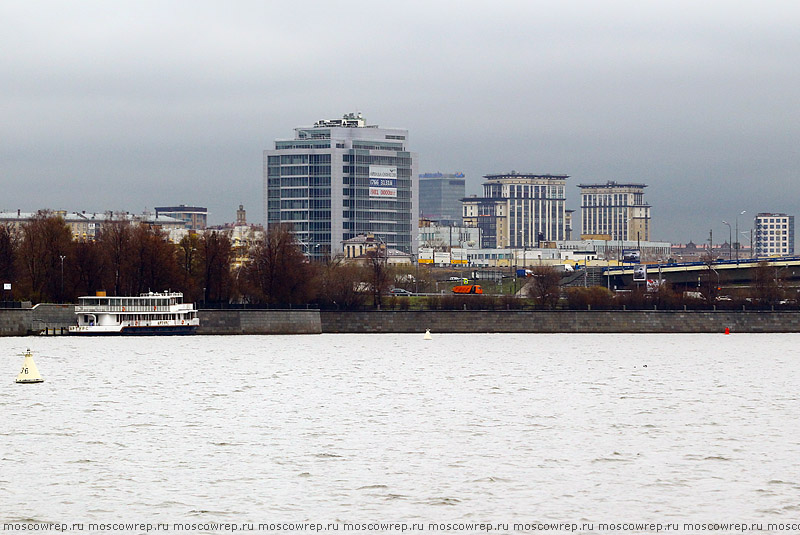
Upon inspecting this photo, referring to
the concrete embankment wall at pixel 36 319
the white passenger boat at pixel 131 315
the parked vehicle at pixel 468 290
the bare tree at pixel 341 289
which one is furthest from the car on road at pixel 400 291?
the concrete embankment wall at pixel 36 319

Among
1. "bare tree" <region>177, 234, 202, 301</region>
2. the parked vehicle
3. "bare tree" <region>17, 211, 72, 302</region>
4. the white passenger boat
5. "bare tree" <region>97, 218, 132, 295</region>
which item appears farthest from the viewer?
the parked vehicle

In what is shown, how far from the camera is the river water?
28797mm

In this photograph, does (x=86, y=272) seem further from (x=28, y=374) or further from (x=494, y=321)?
(x=28, y=374)

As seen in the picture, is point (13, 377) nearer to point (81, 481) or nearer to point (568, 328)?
point (81, 481)

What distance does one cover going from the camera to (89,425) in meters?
43.6

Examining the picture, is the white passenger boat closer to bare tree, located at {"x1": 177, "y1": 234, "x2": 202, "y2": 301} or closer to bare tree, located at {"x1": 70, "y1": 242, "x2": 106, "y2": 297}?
bare tree, located at {"x1": 70, "y1": 242, "x2": 106, "y2": 297}

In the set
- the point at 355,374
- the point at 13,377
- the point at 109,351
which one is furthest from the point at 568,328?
the point at 13,377

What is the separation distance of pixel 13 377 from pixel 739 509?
4302 cm

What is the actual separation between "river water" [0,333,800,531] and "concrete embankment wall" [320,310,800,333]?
122ft

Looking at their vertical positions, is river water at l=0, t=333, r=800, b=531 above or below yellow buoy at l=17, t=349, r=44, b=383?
below
